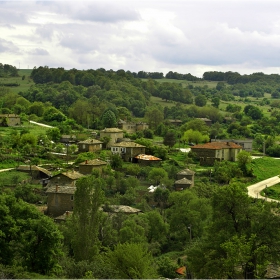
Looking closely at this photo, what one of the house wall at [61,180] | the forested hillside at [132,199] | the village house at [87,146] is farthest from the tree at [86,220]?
the village house at [87,146]

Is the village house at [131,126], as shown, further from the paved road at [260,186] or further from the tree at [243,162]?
the paved road at [260,186]

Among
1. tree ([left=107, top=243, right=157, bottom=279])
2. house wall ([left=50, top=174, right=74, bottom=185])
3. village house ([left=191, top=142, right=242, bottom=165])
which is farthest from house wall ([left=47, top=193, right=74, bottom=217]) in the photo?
village house ([left=191, top=142, right=242, bottom=165])

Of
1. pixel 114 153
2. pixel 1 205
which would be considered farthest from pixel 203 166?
pixel 1 205

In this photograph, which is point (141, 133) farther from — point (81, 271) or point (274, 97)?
point (274, 97)

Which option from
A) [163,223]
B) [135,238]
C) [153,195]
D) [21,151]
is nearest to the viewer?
[135,238]

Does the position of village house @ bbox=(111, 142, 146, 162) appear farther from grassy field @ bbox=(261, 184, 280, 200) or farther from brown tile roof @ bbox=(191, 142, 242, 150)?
grassy field @ bbox=(261, 184, 280, 200)

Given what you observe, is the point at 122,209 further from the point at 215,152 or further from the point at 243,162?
the point at 215,152
